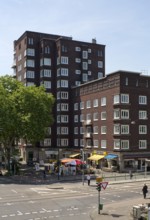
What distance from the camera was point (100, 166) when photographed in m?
78.3

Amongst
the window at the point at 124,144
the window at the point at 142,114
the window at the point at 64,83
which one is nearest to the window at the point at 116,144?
the window at the point at 124,144

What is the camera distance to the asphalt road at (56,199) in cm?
3372

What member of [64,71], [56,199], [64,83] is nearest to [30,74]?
[64,71]

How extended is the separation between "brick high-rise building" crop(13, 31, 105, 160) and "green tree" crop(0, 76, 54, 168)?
73.7ft

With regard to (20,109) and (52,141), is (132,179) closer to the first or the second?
(20,109)

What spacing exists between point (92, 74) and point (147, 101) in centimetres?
2809

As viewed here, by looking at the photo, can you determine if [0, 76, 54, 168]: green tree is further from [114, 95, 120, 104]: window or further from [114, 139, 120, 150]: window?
[114, 139, 120, 150]: window

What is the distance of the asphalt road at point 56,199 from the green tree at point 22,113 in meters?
16.2

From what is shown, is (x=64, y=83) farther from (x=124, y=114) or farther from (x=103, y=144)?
(x=124, y=114)

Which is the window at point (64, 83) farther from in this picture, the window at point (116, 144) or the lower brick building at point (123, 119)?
the window at point (116, 144)

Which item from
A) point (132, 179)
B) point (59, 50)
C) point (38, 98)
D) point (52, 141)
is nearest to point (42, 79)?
point (59, 50)

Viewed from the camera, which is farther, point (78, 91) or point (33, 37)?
point (33, 37)

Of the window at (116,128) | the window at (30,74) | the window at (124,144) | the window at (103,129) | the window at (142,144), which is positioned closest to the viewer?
the window at (124,144)

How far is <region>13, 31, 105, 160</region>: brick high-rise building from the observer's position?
9588 cm
